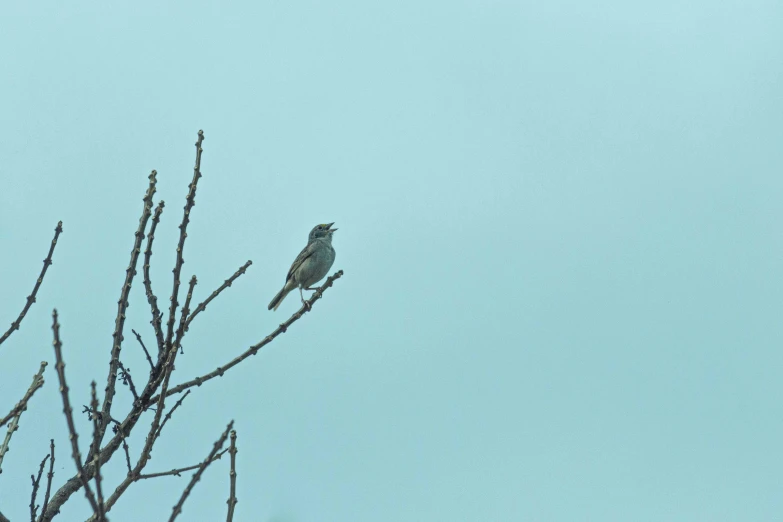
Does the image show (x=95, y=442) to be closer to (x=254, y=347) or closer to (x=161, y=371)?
(x=161, y=371)

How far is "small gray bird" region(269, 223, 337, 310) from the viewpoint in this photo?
14758mm

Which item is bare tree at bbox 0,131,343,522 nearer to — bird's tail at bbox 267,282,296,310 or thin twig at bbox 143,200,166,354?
thin twig at bbox 143,200,166,354

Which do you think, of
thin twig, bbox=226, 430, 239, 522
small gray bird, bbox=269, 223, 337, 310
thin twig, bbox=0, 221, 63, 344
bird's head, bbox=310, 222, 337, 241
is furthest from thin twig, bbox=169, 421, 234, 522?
bird's head, bbox=310, 222, 337, 241

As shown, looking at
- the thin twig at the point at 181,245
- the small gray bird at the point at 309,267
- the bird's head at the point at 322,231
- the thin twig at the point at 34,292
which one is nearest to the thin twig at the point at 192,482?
the thin twig at the point at 181,245

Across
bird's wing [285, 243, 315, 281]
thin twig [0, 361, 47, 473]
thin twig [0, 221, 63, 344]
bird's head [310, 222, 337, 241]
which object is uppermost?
bird's head [310, 222, 337, 241]

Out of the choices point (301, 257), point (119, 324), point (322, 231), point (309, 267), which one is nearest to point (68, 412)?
point (119, 324)

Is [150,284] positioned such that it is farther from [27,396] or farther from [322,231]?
[322,231]

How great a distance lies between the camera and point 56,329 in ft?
10.5

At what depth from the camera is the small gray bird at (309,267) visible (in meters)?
14.8

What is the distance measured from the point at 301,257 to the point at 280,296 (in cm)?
84

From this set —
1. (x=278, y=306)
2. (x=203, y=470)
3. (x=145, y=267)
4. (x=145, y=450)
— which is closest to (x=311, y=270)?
(x=278, y=306)

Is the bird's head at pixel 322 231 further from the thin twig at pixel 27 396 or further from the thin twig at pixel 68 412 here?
the thin twig at pixel 68 412

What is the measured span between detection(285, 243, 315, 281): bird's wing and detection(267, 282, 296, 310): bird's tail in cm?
18

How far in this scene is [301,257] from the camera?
49.5 feet
